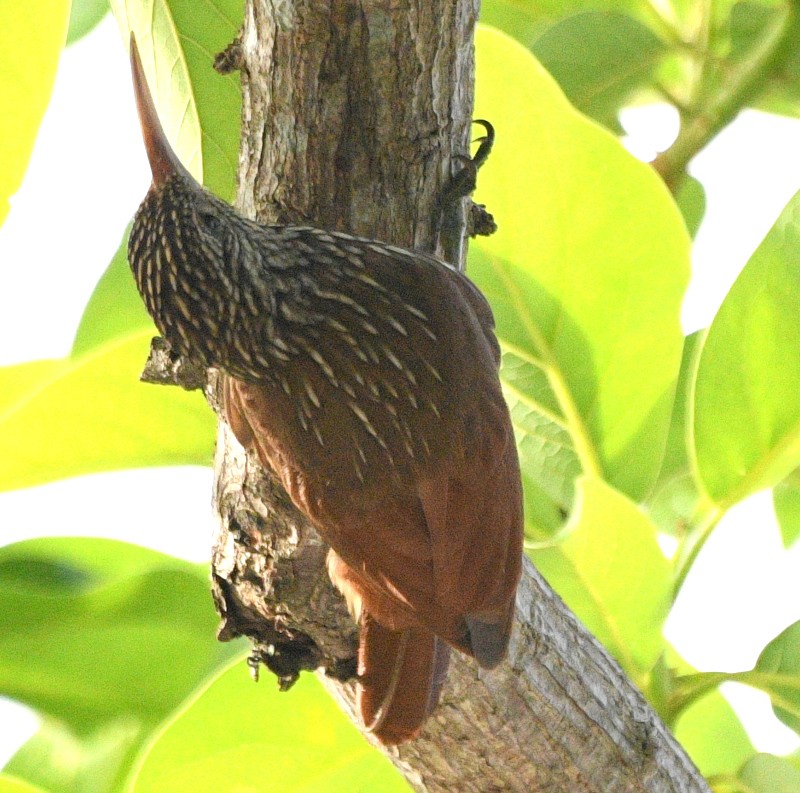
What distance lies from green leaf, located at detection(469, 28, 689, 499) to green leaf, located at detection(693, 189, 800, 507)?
0.19 ft

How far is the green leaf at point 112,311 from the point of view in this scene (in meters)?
1.61

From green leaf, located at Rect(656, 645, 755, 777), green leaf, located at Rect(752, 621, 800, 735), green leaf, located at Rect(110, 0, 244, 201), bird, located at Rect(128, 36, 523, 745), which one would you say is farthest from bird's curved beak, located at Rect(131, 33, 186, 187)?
green leaf, located at Rect(656, 645, 755, 777)

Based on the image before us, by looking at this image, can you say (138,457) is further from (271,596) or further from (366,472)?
(366,472)

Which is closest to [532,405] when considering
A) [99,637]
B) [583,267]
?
[583,267]

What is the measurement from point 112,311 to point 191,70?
45 cm

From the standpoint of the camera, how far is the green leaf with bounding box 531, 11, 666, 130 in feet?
5.47

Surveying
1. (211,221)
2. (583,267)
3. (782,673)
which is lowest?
(782,673)

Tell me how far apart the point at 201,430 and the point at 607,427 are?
561mm

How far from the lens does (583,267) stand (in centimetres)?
145

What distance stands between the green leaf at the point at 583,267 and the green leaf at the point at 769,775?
37cm

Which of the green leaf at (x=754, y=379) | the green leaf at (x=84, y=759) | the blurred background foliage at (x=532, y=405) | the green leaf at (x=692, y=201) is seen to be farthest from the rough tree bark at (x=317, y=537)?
the green leaf at (x=692, y=201)

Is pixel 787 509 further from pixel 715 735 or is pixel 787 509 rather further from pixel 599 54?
pixel 599 54

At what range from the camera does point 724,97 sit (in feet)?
5.59

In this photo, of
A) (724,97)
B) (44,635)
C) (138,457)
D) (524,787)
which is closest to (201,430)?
(138,457)
